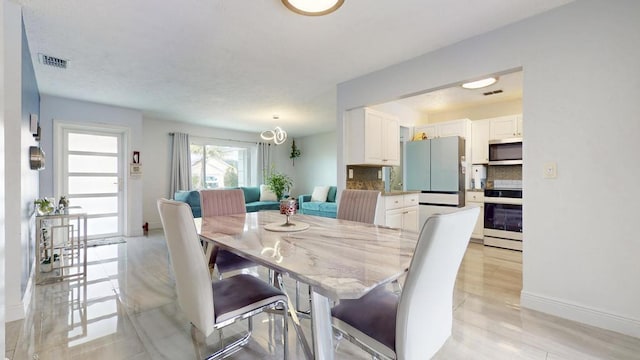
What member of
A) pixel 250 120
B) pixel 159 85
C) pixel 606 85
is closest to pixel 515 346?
pixel 606 85

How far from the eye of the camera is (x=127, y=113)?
5.08m

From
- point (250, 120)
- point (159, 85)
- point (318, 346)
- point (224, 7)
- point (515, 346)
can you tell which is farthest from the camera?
point (250, 120)

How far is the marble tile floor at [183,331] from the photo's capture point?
5.48ft

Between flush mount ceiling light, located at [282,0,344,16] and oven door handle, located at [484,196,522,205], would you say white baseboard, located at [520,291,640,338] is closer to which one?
oven door handle, located at [484,196,522,205]

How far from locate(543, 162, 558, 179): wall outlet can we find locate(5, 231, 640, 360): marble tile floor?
1095 mm

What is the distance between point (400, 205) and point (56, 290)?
13.1ft

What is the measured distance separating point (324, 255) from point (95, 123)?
18.0ft

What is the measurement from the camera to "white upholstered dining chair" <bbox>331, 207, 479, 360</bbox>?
2.98ft

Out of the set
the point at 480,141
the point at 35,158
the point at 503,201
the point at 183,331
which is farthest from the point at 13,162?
the point at 480,141

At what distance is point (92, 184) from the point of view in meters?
4.99

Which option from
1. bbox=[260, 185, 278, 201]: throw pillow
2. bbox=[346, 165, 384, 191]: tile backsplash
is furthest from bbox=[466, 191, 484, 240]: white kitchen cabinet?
bbox=[260, 185, 278, 201]: throw pillow

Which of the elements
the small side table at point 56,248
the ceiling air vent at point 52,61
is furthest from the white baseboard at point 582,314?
the ceiling air vent at point 52,61

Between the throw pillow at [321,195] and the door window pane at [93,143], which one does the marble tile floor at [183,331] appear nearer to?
the door window pane at [93,143]

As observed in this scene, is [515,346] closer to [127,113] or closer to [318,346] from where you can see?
[318,346]
